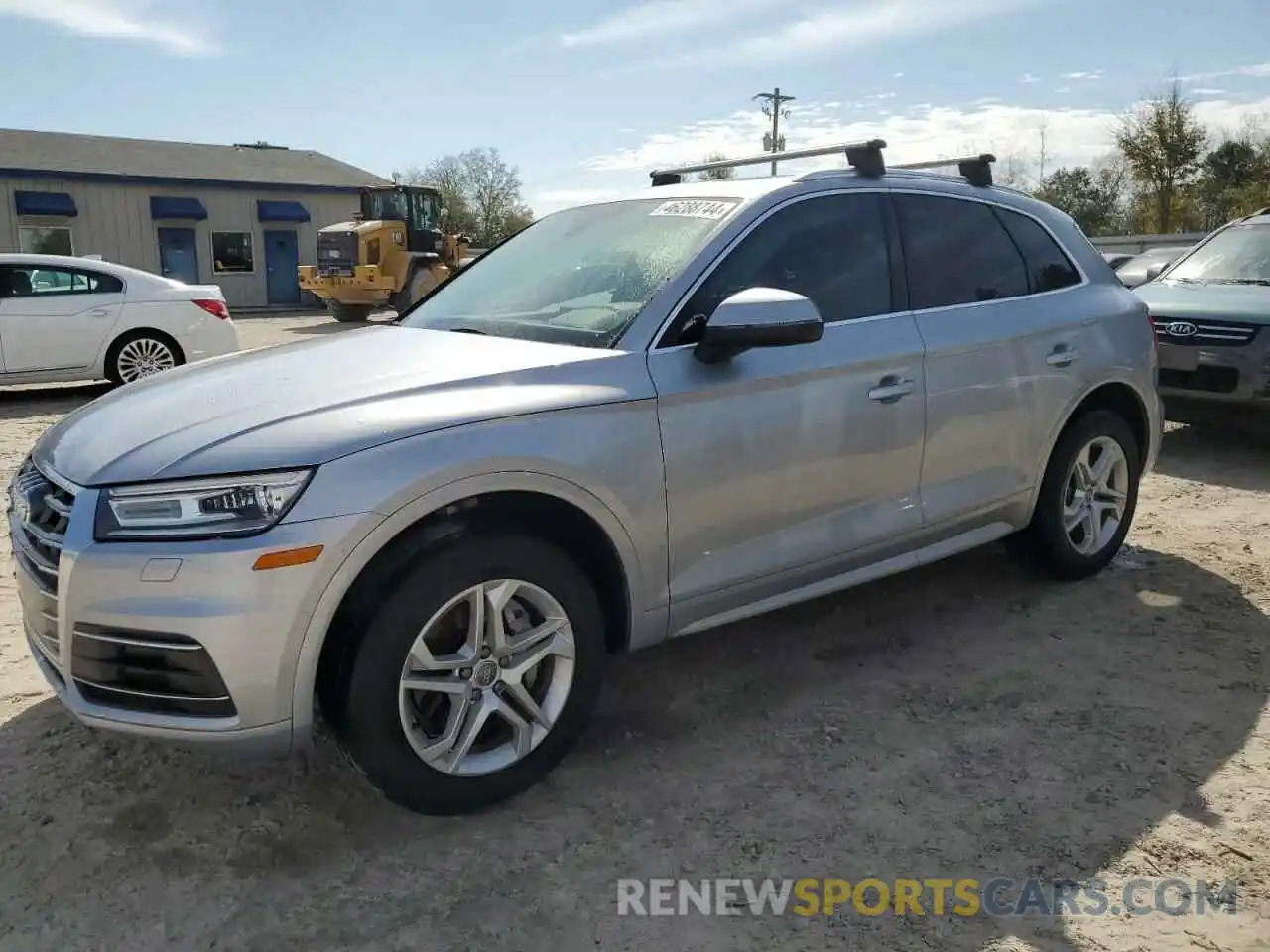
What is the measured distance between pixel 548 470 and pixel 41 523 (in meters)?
1.31

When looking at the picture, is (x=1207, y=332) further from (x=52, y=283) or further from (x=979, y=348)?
(x=52, y=283)

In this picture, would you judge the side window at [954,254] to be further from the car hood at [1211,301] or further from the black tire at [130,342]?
the black tire at [130,342]

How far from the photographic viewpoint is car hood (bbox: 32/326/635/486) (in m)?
2.46

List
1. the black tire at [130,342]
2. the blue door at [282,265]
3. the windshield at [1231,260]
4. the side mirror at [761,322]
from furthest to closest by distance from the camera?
the blue door at [282,265], the black tire at [130,342], the windshield at [1231,260], the side mirror at [761,322]

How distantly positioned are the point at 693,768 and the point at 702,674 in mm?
700

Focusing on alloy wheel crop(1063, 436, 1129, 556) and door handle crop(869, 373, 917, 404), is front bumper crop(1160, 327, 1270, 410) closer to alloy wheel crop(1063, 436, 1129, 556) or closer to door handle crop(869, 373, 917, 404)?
alloy wheel crop(1063, 436, 1129, 556)

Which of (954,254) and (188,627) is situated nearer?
(188,627)

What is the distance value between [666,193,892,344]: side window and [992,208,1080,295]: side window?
0.86 m

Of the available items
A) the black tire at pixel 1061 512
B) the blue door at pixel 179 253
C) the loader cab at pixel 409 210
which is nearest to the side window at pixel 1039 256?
the black tire at pixel 1061 512

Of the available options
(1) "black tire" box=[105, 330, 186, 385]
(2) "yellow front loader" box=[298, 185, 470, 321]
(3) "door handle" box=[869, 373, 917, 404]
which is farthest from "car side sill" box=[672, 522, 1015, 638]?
(2) "yellow front loader" box=[298, 185, 470, 321]

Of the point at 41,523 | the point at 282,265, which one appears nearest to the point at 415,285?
the point at 282,265

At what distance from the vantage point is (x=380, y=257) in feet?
71.2

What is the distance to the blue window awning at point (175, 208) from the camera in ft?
A: 91.5

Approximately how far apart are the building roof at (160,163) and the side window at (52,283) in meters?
19.7
